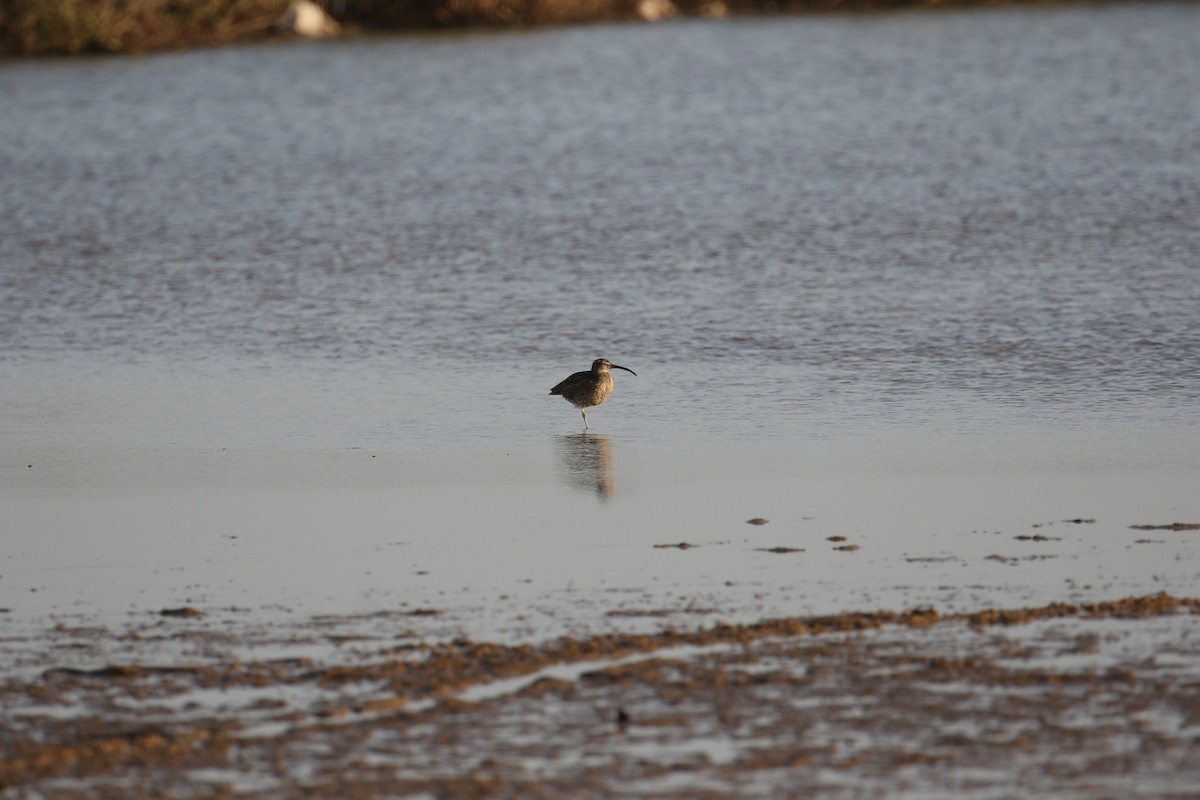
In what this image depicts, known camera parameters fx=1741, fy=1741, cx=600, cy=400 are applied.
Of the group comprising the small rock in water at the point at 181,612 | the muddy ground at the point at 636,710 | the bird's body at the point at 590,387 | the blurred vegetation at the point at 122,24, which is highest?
the blurred vegetation at the point at 122,24

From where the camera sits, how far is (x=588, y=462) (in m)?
7.95

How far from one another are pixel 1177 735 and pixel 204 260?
10.8m

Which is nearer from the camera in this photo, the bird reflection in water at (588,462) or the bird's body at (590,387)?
the bird reflection in water at (588,462)

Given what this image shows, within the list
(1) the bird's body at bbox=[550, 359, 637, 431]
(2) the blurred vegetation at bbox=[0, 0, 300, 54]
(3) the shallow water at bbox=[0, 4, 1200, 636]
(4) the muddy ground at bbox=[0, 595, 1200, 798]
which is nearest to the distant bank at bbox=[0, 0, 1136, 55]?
(2) the blurred vegetation at bbox=[0, 0, 300, 54]

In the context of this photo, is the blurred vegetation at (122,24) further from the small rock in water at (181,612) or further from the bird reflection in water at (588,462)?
the small rock in water at (181,612)

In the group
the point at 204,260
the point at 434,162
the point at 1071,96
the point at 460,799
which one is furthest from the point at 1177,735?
the point at 1071,96

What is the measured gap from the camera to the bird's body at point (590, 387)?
8.77m

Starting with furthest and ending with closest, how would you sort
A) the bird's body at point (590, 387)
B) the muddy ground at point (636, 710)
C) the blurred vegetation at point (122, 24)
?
the blurred vegetation at point (122, 24), the bird's body at point (590, 387), the muddy ground at point (636, 710)

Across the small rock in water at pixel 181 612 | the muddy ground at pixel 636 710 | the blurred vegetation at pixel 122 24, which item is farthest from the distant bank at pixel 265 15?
the muddy ground at pixel 636 710

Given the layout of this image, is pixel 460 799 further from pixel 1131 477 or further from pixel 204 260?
pixel 204 260

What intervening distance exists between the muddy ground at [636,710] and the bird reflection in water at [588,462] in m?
1.99

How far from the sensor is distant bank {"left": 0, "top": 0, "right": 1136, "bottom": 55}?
95.2 feet

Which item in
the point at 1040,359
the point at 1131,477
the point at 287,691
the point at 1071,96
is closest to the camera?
the point at 287,691

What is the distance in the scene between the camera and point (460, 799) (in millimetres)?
4234
